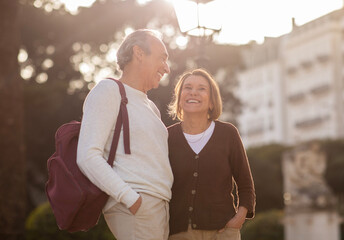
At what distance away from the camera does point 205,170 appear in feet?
15.9

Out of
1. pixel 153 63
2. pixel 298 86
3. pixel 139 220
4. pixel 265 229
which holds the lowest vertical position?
pixel 265 229

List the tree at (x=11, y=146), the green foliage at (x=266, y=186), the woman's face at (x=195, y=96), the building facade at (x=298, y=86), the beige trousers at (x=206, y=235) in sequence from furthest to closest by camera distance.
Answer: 1. the building facade at (x=298, y=86)
2. the green foliage at (x=266, y=186)
3. the tree at (x=11, y=146)
4. the woman's face at (x=195, y=96)
5. the beige trousers at (x=206, y=235)

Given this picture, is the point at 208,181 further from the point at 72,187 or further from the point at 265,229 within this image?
the point at 265,229

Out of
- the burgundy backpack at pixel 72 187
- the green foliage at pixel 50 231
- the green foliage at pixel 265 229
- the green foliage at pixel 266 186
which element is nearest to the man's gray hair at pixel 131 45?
the burgundy backpack at pixel 72 187

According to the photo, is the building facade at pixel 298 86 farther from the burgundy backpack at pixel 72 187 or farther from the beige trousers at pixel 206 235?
the burgundy backpack at pixel 72 187

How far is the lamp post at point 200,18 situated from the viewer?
344 inches

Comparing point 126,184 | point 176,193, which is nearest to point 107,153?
point 126,184

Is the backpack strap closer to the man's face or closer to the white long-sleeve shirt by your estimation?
the white long-sleeve shirt

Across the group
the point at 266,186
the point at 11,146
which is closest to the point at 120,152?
the point at 11,146

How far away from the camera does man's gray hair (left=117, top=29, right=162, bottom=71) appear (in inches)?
174

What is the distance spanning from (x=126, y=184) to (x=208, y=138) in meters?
1.05

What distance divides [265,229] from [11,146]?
37.5 feet

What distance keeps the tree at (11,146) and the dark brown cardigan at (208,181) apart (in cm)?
719

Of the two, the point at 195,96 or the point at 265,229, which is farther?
the point at 265,229
